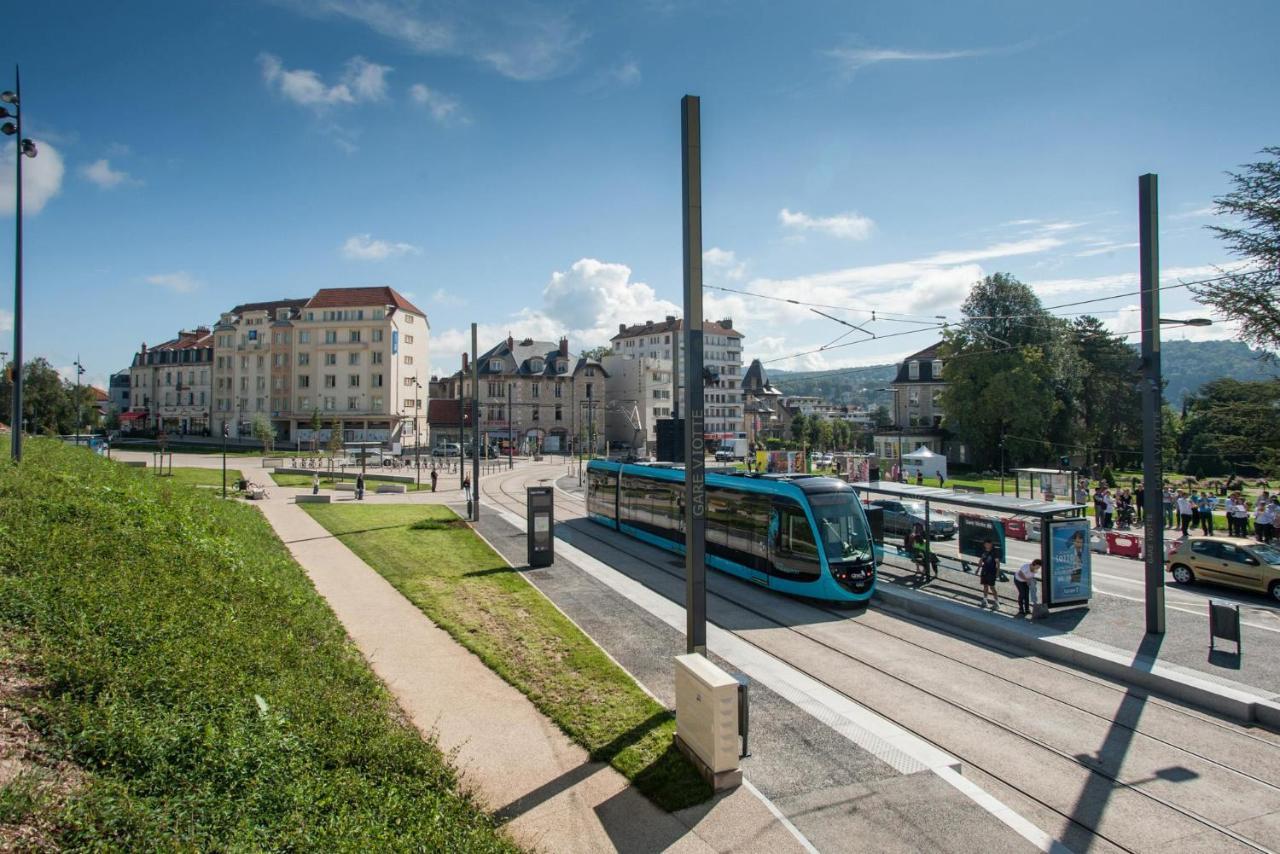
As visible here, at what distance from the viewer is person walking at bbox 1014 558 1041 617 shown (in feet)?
51.0

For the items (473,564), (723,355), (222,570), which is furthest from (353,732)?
(723,355)

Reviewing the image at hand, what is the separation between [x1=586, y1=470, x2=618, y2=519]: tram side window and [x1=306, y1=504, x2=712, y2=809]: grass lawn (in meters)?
6.59

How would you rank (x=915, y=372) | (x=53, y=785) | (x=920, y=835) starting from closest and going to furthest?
1. (x=53, y=785)
2. (x=920, y=835)
3. (x=915, y=372)

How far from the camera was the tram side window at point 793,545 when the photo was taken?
1678 centimetres

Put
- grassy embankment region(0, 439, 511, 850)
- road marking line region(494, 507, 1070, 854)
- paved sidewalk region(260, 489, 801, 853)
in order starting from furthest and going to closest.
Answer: road marking line region(494, 507, 1070, 854) < paved sidewalk region(260, 489, 801, 853) < grassy embankment region(0, 439, 511, 850)

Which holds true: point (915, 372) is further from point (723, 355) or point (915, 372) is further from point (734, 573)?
point (734, 573)

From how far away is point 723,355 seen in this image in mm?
126188

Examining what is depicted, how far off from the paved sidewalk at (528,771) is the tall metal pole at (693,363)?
7.64 ft

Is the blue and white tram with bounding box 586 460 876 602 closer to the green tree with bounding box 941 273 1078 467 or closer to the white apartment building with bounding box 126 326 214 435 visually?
the green tree with bounding box 941 273 1078 467

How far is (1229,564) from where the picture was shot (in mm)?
18688

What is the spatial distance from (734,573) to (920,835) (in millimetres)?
12622

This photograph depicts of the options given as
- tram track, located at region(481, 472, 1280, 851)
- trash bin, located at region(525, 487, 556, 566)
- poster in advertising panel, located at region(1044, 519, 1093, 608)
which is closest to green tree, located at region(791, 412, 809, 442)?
trash bin, located at region(525, 487, 556, 566)

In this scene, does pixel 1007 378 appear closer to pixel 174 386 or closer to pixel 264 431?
pixel 264 431

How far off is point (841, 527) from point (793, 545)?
1187 mm
